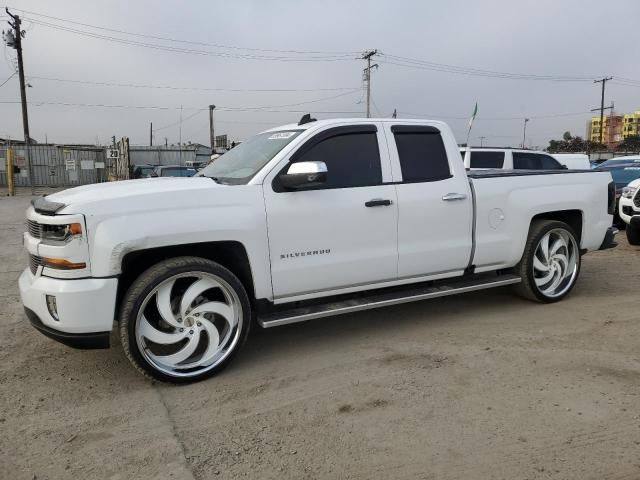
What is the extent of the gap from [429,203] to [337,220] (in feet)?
3.07

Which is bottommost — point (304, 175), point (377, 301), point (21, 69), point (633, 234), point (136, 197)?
point (633, 234)

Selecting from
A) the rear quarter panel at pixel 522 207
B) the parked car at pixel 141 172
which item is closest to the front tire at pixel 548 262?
the rear quarter panel at pixel 522 207

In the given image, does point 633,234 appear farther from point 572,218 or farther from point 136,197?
point 136,197

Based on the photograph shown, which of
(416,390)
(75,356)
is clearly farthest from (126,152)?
(416,390)

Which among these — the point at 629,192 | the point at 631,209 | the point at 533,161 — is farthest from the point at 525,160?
the point at 631,209

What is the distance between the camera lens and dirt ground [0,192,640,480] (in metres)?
2.76

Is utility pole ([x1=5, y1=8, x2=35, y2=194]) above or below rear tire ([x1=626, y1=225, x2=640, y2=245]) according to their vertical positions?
above

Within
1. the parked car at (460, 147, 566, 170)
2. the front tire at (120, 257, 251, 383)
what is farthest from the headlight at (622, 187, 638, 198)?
the front tire at (120, 257, 251, 383)

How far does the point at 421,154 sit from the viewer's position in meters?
4.68

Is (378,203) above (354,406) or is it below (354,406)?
above

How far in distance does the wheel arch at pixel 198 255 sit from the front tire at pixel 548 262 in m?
2.94

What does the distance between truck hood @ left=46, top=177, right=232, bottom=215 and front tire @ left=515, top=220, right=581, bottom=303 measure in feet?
10.5

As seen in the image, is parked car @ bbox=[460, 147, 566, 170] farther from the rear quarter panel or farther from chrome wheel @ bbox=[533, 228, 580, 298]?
chrome wheel @ bbox=[533, 228, 580, 298]

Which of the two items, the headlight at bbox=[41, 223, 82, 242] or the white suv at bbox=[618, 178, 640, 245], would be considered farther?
the white suv at bbox=[618, 178, 640, 245]
